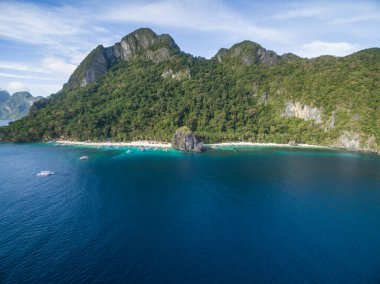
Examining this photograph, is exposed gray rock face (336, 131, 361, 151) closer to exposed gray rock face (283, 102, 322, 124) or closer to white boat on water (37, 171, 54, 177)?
exposed gray rock face (283, 102, 322, 124)

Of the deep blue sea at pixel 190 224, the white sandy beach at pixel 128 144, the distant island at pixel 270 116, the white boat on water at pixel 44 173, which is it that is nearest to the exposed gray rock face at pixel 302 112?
the distant island at pixel 270 116

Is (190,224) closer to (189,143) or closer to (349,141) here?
(189,143)

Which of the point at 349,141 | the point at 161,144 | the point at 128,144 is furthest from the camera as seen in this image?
the point at 128,144

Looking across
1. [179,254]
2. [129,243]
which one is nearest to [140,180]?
[129,243]

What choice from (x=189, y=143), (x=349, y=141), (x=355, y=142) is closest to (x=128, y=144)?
(x=189, y=143)

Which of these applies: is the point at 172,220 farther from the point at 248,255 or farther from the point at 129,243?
the point at 248,255
